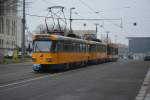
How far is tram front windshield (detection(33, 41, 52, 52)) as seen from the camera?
28325mm

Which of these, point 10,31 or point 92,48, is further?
point 10,31

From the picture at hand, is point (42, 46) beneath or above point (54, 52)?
above

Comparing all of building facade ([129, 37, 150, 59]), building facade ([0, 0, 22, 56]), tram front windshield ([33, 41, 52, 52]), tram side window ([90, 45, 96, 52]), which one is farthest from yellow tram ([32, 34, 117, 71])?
building facade ([129, 37, 150, 59])

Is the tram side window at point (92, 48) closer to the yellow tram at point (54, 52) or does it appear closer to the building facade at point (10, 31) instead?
the yellow tram at point (54, 52)

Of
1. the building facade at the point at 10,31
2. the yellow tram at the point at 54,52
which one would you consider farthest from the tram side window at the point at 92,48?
the building facade at the point at 10,31

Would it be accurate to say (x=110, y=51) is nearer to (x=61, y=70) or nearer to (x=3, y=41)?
(x=61, y=70)

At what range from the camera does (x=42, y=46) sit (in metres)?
28.5

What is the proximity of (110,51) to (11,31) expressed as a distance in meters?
49.4

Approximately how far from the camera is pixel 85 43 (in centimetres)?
4050

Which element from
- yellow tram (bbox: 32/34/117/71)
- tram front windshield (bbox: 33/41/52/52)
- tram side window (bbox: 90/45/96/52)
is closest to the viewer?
yellow tram (bbox: 32/34/117/71)

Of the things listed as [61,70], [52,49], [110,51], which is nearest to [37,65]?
[52,49]

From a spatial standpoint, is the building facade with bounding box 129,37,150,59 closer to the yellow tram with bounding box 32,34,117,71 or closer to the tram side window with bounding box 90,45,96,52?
the tram side window with bounding box 90,45,96,52

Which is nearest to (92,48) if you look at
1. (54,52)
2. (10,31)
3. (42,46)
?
(54,52)

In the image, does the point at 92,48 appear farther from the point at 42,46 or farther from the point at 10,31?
the point at 10,31
